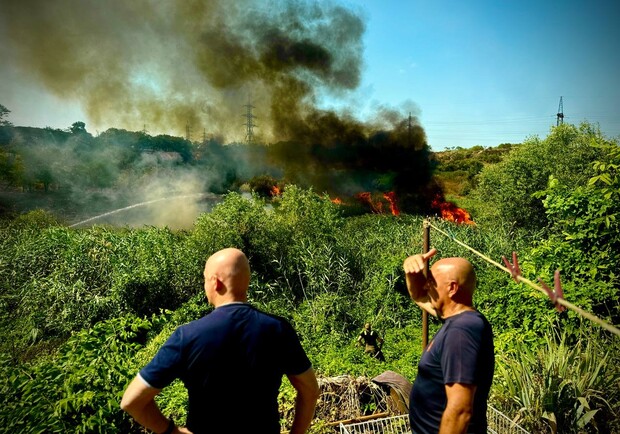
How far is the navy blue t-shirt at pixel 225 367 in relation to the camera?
1883mm

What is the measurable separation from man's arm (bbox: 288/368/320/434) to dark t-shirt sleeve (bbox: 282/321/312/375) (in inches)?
1.4

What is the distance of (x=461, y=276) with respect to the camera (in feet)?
7.38

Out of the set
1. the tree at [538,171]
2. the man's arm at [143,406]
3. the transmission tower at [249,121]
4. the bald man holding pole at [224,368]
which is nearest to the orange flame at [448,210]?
the tree at [538,171]

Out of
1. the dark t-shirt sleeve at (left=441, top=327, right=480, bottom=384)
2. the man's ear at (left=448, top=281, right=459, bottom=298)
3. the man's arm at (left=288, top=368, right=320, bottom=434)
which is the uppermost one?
the man's ear at (left=448, top=281, right=459, bottom=298)

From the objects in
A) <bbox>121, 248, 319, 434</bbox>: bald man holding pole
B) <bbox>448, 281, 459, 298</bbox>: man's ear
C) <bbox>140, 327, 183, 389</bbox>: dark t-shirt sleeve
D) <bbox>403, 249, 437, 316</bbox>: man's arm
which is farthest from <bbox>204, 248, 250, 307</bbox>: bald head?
<bbox>448, 281, 459, 298</bbox>: man's ear

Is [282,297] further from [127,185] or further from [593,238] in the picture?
[127,185]

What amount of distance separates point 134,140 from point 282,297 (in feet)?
42.9

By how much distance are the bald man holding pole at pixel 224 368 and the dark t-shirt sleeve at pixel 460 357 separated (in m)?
0.74

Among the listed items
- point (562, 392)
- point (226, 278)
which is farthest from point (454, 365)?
point (562, 392)

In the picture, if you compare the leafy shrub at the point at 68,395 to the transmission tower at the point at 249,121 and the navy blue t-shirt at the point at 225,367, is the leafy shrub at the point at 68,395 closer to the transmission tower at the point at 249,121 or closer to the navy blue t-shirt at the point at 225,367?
the navy blue t-shirt at the point at 225,367

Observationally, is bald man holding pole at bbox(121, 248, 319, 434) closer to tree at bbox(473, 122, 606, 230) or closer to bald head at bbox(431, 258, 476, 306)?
bald head at bbox(431, 258, 476, 306)

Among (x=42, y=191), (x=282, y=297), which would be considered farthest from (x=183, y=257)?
(x=42, y=191)

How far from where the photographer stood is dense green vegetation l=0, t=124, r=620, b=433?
135 inches

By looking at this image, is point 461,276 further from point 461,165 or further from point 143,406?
point 461,165
